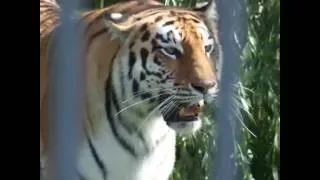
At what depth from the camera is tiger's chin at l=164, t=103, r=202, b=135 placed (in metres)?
2.75

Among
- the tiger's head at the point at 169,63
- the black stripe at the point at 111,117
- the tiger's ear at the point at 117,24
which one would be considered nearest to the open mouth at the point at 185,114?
the tiger's head at the point at 169,63

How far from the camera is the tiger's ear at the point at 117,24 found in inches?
107

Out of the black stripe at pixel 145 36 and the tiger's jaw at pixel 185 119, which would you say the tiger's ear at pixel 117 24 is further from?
the tiger's jaw at pixel 185 119

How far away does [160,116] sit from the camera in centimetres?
275

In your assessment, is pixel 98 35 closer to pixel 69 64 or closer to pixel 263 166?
pixel 69 64

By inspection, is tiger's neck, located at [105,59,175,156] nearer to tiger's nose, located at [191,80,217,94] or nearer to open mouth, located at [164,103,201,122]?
open mouth, located at [164,103,201,122]

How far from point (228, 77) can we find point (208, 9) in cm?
20

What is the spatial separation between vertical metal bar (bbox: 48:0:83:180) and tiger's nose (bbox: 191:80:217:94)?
1.05 ft

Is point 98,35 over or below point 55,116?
over

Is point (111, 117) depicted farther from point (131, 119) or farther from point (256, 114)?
point (256, 114)

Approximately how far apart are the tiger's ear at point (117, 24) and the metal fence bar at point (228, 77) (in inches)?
10.9
